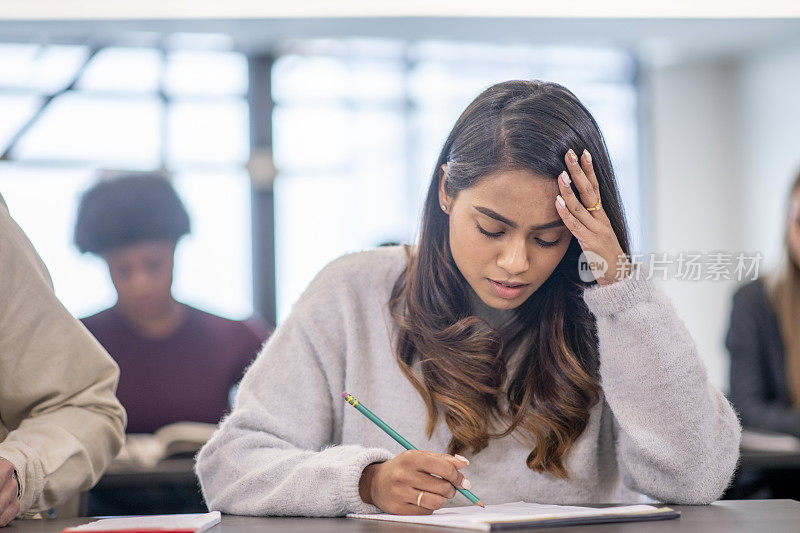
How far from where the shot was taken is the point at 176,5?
133 centimetres

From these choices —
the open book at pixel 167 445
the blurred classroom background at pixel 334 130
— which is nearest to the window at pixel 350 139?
the blurred classroom background at pixel 334 130

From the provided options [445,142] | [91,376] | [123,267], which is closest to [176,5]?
[445,142]

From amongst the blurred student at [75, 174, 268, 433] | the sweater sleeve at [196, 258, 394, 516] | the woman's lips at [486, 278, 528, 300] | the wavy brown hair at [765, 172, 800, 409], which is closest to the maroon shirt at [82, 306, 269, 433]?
the blurred student at [75, 174, 268, 433]

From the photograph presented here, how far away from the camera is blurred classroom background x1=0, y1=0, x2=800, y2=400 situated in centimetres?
432

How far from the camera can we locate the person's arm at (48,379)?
1.23m

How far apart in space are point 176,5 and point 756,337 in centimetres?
203

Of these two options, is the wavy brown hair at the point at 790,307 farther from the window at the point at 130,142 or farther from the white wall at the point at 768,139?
the window at the point at 130,142

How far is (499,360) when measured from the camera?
1.38 meters

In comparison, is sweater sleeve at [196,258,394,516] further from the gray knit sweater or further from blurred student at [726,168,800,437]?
blurred student at [726,168,800,437]

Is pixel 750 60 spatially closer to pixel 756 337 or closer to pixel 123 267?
pixel 756 337

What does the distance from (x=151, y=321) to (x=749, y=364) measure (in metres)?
1.74

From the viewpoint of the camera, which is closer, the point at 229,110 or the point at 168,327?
the point at 168,327

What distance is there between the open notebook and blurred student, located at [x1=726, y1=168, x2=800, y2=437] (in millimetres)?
1665

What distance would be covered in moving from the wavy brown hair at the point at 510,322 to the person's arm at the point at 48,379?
0.46 meters
